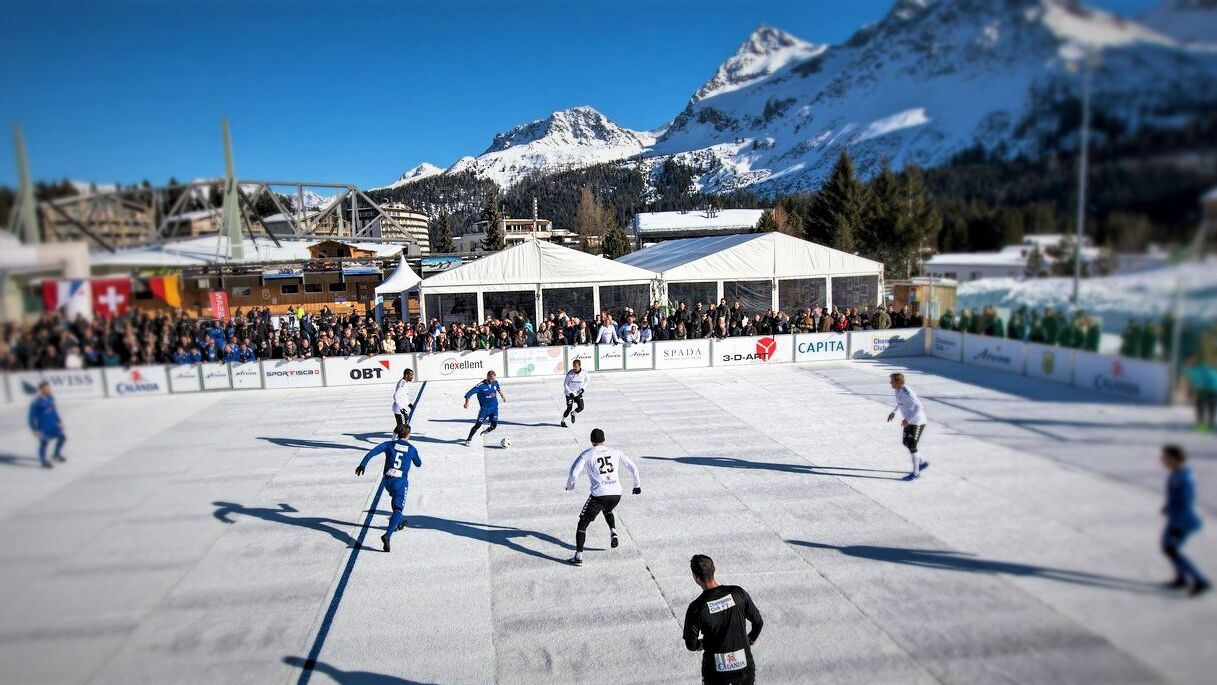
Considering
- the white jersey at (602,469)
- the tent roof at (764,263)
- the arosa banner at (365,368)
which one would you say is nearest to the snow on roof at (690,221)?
the tent roof at (764,263)

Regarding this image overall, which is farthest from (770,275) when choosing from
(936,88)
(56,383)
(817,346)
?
(56,383)

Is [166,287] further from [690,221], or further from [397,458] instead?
[690,221]

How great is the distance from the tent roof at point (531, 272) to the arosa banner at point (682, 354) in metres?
4.08

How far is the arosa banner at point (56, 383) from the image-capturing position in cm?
230

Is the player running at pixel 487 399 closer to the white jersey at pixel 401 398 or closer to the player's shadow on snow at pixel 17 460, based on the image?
the white jersey at pixel 401 398

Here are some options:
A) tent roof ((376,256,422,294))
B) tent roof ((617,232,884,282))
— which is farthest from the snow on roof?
tent roof ((376,256,422,294))

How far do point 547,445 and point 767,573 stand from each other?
21.2ft

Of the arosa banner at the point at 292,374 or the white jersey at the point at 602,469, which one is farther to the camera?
the arosa banner at the point at 292,374

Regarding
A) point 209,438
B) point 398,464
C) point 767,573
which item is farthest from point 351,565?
point 209,438

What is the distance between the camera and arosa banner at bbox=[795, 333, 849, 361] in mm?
22531

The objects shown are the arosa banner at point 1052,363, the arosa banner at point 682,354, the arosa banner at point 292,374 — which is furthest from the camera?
the arosa banner at point 682,354

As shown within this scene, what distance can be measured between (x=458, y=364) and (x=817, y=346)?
12214mm

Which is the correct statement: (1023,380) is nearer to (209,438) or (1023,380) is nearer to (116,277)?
(116,277)

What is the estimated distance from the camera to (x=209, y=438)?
12.1m
